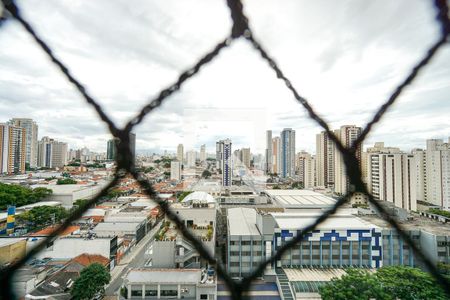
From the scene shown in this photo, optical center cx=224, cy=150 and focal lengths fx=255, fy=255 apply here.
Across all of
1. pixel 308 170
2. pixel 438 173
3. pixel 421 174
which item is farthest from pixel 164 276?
pixel 308 170

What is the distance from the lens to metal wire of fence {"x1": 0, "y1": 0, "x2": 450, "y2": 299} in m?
0.38

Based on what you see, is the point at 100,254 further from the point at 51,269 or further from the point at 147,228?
the point at 147,228

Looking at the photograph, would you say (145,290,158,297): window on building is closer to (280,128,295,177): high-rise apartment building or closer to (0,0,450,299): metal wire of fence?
(0,0,450,299): metal wire of fence

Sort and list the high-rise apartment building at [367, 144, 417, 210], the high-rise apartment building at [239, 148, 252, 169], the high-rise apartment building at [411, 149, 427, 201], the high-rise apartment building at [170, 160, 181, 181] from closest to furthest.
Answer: the high-rise apartment building at [367, 144, 417, 210] → the high-rise apartment building at [411, 149, 427, 201] → the high-rise apartment building at [170, 160, 181, 181] → the high-rise apartment building at [239, 148, 252, 169]

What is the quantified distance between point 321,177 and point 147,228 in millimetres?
15918

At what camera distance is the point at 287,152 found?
2650cm

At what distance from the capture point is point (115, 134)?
40 centimetres

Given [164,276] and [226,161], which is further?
[226,161]

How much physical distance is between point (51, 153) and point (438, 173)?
3165 cm

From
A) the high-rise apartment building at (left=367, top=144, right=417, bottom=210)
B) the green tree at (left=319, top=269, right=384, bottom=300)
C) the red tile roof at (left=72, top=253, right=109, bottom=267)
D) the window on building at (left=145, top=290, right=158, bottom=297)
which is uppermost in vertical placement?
the high-rise apartment building at (left=367, top=144, right=417, bottom=210)

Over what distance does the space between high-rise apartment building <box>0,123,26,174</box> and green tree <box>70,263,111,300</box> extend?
36.6ft

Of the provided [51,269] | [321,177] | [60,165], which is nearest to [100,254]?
[51,269]

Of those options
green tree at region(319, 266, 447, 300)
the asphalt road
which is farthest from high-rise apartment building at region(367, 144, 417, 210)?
the asphalt road

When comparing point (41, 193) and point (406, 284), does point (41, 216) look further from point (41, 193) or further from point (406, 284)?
point (406, 284)
